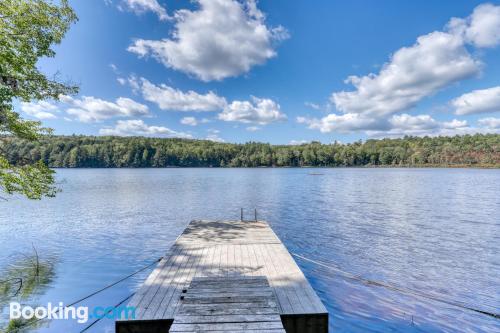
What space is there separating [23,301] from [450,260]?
15.8m

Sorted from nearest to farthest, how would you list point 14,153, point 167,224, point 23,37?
point 23,37
point 14,153
point 167,224

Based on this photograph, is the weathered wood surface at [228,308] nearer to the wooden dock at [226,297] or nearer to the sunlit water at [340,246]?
the wooden dock at [226,297]

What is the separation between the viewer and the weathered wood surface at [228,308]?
470cm

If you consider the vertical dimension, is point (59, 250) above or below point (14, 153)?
below

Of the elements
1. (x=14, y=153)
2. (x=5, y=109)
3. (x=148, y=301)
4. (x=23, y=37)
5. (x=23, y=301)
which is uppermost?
(x=23, y=37)

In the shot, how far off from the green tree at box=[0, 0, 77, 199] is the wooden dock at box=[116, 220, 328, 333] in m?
5.33

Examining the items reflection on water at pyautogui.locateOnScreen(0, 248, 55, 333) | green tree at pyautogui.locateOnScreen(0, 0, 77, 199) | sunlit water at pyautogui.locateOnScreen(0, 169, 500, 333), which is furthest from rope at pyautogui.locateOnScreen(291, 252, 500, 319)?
green tree at pyautogui.locateOnScreen(0, 0, 77, 199)

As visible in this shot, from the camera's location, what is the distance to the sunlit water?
8.23m

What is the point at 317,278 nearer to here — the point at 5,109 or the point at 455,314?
the point at 455,314

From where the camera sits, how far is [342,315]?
7.95 m

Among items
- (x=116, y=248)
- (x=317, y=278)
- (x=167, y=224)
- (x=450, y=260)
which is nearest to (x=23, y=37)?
(x=116, y=248)

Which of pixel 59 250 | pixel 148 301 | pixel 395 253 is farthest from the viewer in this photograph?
pixel 59 250

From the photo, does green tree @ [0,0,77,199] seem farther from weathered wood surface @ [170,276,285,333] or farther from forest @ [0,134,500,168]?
forest @ [0,134,500,168]

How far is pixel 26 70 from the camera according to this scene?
926 cm
